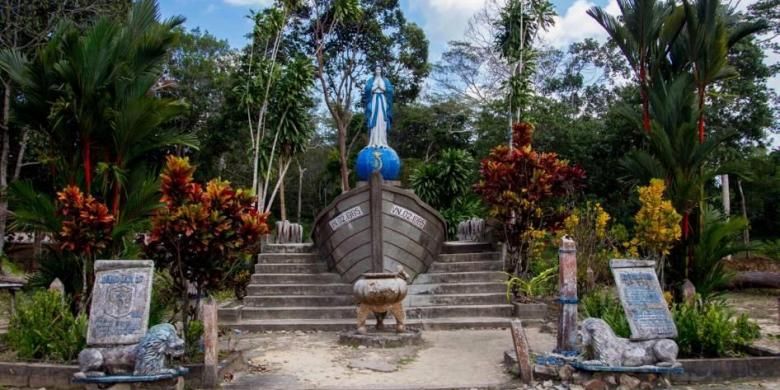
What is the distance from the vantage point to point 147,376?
5.05 meters

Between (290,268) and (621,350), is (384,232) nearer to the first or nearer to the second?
(290,268)

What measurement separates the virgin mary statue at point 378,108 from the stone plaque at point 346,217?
2376 millimetres

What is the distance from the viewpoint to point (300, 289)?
1044cm

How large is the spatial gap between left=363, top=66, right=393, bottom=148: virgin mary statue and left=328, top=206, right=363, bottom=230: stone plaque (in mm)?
2376

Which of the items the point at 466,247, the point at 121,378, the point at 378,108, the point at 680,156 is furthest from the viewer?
the point at 378,108

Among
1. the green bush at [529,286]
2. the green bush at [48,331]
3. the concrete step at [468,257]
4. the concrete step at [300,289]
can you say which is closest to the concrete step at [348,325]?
the green bush at [529,286]

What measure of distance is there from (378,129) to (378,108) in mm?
393

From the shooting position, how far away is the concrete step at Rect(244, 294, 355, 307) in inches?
396

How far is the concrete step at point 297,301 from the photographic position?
33.0 feet

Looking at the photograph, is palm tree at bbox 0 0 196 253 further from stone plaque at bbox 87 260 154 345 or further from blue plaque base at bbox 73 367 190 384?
blue plaque base at bbox 73 367 190 384

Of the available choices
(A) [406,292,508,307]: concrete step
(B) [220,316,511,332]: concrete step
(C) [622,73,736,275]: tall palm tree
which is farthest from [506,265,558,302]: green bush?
(C) [622,73,736,275]: tall palm tree

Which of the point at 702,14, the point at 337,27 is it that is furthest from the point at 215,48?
the point at 702,14

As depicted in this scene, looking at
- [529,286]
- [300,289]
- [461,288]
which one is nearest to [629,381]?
[529,286]

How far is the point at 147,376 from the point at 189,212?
156 centimetres
